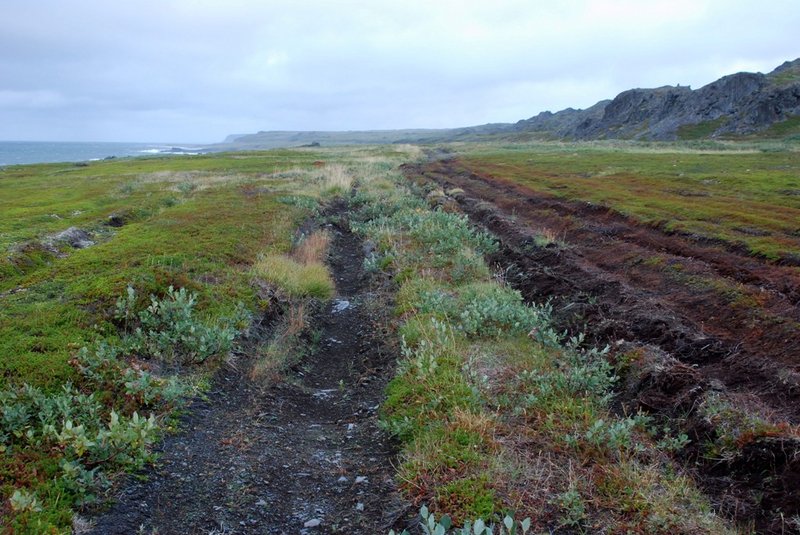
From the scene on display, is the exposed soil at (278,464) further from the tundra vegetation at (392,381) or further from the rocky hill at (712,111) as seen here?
the rocky hill at (712,111)

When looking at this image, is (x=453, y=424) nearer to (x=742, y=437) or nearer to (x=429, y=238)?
(x=742, y=437)

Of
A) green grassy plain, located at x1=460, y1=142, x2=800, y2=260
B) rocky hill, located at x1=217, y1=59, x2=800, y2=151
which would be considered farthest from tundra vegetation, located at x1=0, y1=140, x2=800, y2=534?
rocky hill, located at x1=217, y1=59, x2=800, y2=151

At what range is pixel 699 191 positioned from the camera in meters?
30.6

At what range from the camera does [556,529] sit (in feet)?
16.6

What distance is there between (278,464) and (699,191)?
1234 inches

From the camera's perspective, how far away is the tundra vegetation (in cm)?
531

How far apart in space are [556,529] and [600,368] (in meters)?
3.71

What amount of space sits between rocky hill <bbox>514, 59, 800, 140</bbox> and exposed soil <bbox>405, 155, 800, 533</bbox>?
304ft

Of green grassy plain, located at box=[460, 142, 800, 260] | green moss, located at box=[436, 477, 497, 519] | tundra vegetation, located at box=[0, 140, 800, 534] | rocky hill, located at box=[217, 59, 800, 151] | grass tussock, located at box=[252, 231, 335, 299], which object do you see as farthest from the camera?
rocky hill, located at box=[217, 59, 800, 151]

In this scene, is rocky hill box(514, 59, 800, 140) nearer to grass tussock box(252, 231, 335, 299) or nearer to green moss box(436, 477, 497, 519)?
grass tussock box(252, 231, 335, 299)

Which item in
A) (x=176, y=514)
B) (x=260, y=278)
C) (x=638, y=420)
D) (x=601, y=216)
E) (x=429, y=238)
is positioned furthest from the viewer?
(x=601, y=216)

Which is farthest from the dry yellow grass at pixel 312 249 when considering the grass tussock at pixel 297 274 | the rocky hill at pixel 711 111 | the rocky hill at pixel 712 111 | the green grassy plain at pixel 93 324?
the rocky hill at pixel 711 111

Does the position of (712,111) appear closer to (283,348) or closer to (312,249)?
(312,249)

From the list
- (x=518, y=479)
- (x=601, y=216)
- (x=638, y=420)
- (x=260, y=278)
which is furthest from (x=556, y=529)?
(x=601, y=216)
